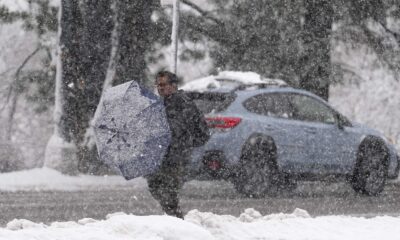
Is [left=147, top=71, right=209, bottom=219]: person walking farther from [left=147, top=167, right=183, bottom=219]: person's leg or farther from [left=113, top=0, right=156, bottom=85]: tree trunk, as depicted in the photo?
[left=113, top=0, right=156, bottom=85]: tree trunk

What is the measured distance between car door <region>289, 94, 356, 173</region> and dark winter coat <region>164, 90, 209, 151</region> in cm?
658

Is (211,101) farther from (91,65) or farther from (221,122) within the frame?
(91,65)

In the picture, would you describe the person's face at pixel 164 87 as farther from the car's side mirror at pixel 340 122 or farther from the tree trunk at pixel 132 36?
the tree trunk at pixel 132 36

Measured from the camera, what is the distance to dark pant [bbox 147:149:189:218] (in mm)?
8906

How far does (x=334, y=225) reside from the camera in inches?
378

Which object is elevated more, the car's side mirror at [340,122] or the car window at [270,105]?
the car window at [270,105]

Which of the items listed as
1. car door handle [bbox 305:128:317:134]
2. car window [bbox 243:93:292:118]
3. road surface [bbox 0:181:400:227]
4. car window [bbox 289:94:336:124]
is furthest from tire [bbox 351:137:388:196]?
car window [bbox 243:93:292:118]

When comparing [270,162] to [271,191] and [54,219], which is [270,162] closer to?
[271,191]

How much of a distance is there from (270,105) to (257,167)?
1.06 meters

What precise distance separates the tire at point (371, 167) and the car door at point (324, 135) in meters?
0.33

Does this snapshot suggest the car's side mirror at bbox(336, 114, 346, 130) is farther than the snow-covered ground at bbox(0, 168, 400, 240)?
Yes

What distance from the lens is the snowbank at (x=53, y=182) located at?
1636 cm

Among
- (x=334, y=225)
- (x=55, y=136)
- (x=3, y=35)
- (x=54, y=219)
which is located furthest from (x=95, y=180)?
(x=3, y=35)

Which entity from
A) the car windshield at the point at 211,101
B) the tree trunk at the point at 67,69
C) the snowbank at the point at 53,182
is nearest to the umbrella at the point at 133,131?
the car windshield at the point at 211,101
